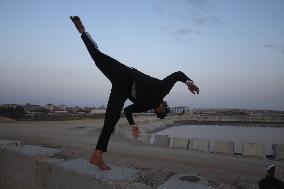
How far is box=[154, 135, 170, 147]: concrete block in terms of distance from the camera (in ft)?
53.0

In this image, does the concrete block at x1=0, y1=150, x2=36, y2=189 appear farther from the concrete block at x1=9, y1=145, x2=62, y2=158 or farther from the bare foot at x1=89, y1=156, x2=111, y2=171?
the bare foot at x1=89, y1=156, x2=111, y2=171

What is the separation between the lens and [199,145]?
49.2 ft

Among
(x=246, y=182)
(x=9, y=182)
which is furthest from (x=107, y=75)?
(x=246, y=182)

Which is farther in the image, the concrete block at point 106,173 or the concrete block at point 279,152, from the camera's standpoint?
the concrete block at point 279,152

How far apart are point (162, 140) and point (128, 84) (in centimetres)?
1305

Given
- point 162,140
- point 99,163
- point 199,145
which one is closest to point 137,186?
point 99,163

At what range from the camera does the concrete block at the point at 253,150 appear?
43.8ft

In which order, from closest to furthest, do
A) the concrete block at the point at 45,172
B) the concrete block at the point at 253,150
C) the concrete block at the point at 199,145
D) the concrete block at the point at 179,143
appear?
the concrete block at the point at 45,172
the concrete block at the point at 253,150
the concrete block at the point at 199,145
the concrete block at the point at 179,143

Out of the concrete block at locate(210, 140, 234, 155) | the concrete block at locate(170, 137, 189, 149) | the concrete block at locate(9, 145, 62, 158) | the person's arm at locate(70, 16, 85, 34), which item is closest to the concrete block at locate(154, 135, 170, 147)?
the concrete block at locate(170, 137, 189, 149)

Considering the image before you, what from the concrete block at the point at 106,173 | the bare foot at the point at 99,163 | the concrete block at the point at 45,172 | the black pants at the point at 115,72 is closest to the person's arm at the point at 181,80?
the black pants at the point at 115,72

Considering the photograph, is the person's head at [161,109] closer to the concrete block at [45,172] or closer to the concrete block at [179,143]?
the concrete block at [45,172]

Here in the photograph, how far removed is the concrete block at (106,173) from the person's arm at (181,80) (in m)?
1.17

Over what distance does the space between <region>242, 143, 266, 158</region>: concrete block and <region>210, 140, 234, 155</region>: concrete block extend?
1.99 feet

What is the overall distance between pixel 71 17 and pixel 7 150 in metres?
2.59
